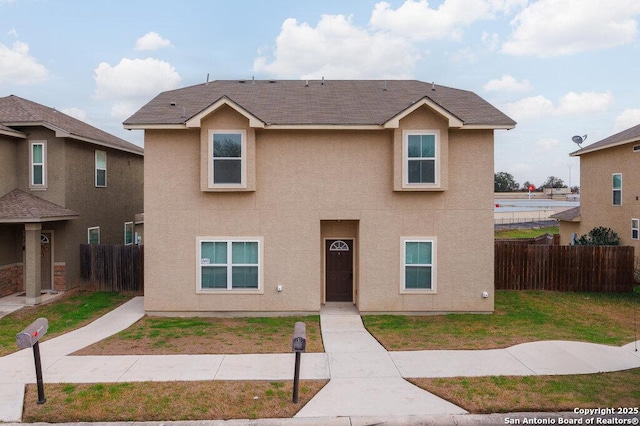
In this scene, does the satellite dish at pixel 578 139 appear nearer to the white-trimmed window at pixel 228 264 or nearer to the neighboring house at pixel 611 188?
the neighboring house at pixel 611 188

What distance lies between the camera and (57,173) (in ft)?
49.7

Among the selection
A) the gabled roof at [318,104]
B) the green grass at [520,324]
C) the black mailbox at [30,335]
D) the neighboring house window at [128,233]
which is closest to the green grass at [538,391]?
the green grass at [520,324]

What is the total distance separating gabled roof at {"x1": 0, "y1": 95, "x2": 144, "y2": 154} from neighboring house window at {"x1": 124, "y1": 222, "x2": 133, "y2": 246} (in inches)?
153

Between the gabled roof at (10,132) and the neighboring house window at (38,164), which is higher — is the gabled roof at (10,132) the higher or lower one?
the higher one

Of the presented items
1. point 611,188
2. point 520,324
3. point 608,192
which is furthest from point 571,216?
point 520,324

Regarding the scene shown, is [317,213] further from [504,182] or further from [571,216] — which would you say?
[504,182]

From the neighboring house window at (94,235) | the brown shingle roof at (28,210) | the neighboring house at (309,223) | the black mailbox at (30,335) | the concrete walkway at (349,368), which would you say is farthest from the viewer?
the neighboring house window at (94,235)

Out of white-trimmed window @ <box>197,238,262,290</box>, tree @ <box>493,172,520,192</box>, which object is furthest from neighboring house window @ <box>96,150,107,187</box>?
tree @ <box>493,172,520,192</box>

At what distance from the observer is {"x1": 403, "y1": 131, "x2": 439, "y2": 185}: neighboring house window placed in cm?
1231

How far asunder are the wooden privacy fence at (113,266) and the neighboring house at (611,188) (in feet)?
64.1

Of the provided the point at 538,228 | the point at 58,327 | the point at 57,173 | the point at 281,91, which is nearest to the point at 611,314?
the point at 281,91

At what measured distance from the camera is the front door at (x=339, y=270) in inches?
536

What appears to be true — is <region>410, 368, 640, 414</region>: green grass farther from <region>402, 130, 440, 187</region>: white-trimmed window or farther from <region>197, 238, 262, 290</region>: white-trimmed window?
<region>197, 238, 262, 290</region>: white-trimmed window

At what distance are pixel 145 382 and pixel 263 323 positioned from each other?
4.46 metres
